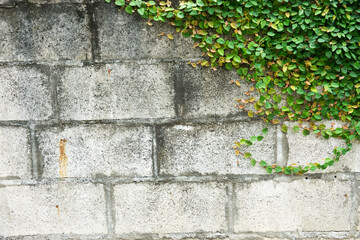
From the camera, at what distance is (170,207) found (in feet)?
6.98

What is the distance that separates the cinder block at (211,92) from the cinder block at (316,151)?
40cm

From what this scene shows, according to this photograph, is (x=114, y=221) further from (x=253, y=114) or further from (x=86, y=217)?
(x=253, y=114)

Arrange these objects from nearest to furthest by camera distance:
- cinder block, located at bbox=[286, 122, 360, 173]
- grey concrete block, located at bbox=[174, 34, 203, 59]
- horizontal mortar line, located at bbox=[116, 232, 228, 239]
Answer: grey concrete block, located at bbox=[174, 34, 203, 59]
cinder block, located at bbox=[286, 122, 360, 173]
horizontal mortar line, located at bbox=[116, 232, 228, 239]

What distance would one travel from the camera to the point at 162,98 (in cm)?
201

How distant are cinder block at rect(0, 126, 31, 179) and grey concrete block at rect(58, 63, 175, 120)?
1.08 feet

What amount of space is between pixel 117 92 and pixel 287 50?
44.9 inches

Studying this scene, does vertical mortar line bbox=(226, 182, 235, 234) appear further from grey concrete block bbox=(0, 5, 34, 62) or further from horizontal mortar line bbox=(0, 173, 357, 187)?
grey concrete block bbox=(0, 5, 34, 62)

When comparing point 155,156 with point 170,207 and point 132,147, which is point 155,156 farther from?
point 170,207

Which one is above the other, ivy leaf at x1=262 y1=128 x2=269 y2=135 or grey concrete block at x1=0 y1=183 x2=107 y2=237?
ivy leaf at x1=262 y1=128 x2=269 y2=135

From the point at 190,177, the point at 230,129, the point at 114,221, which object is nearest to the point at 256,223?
the point at 190,177

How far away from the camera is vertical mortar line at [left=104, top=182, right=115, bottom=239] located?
211 cm

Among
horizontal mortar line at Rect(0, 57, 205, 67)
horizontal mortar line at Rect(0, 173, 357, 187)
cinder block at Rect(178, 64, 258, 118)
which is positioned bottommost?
horizontal mortar line at Rect(0, 173, 357, 187)

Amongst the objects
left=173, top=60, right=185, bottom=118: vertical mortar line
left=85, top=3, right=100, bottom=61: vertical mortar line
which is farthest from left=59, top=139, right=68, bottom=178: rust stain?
left=173, top=60, right=185, bottom=118: vertical mortar line

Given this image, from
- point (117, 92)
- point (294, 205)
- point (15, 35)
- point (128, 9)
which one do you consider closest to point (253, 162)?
point (294, 205)
